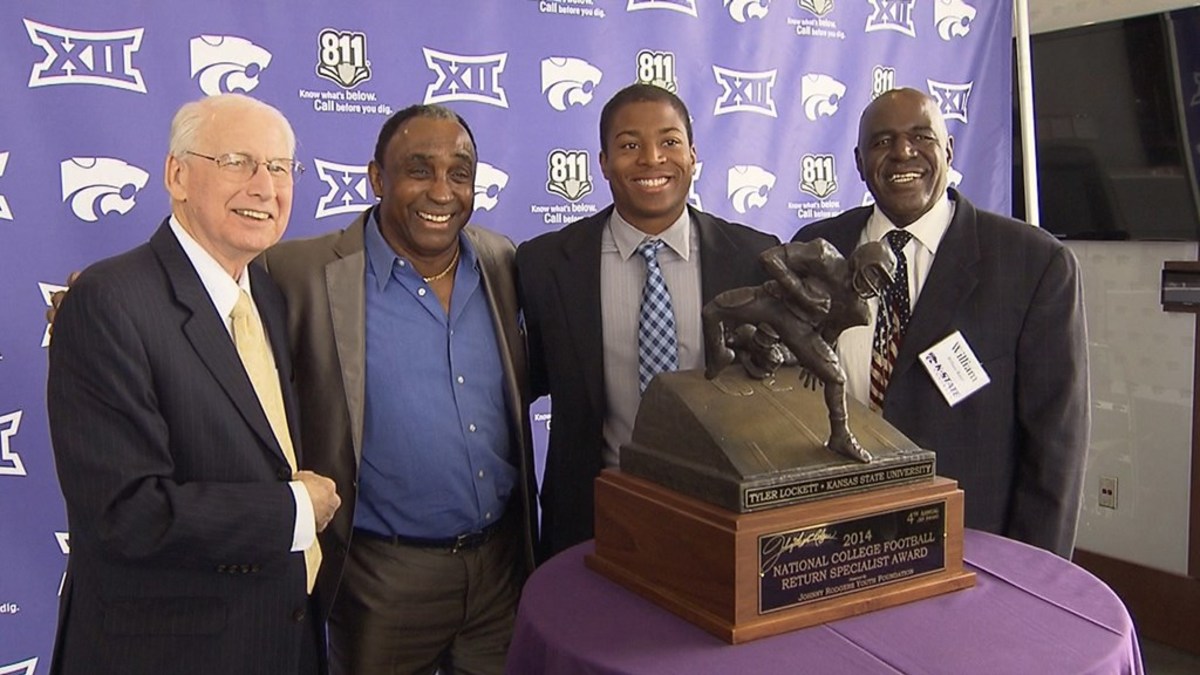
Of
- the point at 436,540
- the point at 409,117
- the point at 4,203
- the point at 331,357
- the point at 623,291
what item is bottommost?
the point at 436,540

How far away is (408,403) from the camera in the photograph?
205cm

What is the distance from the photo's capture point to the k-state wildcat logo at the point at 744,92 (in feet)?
11.0

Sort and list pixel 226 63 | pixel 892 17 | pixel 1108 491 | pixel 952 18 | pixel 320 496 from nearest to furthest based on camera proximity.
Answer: pixel 320 496 < pixel 226 63 < pixel 892 17 < pixel 952 18 < pixel 1108 491

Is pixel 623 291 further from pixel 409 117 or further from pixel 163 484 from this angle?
pixel 163 484

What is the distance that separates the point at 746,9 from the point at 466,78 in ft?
3.52

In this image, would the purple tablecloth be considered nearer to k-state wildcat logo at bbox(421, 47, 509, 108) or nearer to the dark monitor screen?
k-state wildcat logo at bbox(421, 47, 509, 108)

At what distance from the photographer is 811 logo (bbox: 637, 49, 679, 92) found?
3.20m

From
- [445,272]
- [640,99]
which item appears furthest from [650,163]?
[445,272]

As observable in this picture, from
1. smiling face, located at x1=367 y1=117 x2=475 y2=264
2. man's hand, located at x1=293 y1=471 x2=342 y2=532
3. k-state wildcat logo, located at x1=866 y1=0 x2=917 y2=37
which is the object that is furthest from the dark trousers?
k-state wildcat logo, located at x1=866 y1=0 x2=917 y2=37

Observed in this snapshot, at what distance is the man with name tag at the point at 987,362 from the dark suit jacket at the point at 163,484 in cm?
125

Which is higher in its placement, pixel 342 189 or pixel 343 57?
pixel 343 57

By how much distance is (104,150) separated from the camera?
2486 millimetres

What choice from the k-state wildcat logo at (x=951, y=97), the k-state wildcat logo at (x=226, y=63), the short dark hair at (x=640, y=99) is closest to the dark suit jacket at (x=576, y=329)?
the short dark hair at (x=640, y=99)

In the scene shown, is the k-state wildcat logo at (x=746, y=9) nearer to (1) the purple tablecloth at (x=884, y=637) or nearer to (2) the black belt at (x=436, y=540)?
(2) the black belt at (x=436, y=540)
